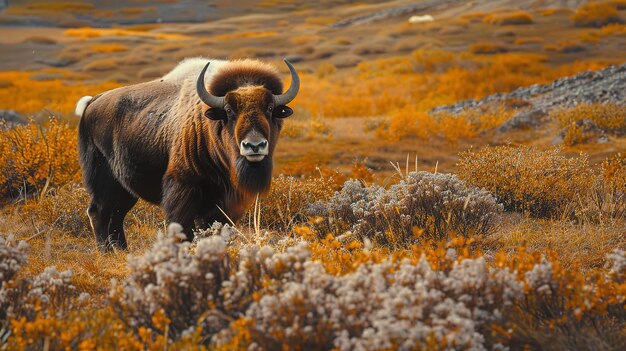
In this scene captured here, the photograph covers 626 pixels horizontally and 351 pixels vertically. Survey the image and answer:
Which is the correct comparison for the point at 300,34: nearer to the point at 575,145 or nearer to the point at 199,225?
the point at 575,145

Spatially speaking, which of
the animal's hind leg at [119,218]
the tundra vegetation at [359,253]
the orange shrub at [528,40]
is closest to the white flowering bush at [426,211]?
the tundra vegetation at [359,253]

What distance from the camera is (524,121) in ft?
60.0

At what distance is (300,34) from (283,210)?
46717 mm

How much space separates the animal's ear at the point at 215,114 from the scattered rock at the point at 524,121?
43.5 ft

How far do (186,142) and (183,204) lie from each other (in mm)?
616

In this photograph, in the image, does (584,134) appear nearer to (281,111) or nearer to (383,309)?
(281,111)

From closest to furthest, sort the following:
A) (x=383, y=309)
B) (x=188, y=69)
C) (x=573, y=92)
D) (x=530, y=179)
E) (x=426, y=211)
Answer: (x=383, y=309) < (x=426, y=211) < (x=188, y=69) < (x=530, y=179) < (x=573, y=92)

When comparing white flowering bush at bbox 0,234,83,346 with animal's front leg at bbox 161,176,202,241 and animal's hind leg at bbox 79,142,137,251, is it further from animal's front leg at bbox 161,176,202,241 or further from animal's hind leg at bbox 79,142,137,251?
animal's hind leg at bbox 79,142,137,251

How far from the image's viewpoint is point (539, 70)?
3256cm

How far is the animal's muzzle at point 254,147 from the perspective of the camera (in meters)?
5.69

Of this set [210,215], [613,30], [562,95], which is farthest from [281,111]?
[613,30]

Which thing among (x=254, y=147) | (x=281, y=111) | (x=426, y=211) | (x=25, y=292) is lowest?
(x=426, y=211)

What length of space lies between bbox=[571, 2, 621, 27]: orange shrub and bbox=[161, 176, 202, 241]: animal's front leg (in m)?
39.0

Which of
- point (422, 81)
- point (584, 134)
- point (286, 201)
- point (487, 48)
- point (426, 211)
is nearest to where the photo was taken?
point (426, 211)
